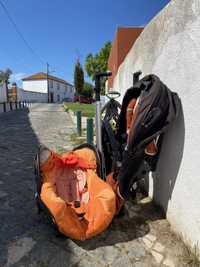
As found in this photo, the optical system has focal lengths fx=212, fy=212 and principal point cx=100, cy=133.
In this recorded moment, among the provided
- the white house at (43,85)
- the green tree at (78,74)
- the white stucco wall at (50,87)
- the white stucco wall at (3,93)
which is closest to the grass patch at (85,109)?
the white stucco wall at (3,93)

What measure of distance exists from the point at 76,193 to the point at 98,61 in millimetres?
32012

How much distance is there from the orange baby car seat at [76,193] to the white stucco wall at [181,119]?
0.61 m

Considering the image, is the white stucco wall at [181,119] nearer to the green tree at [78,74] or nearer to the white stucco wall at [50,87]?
the green tree at [78,74]

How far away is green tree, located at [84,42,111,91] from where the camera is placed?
99.1ft

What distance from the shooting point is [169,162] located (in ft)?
7.20

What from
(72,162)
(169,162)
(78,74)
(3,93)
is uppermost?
(78,74)

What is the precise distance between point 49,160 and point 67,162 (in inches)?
9.8

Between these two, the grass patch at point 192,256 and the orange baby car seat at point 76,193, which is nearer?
the grass patch at point 192,256

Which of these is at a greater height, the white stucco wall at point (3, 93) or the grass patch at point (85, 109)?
the white stucco wall at point (3, 93)

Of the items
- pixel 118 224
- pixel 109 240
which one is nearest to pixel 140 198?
pixel 118 224

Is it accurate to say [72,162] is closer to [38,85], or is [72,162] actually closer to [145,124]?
[145,124]

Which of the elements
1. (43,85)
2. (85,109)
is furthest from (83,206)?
(43,85)

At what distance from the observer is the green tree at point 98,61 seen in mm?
30200

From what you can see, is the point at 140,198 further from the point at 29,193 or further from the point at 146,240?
the point at 29,193
